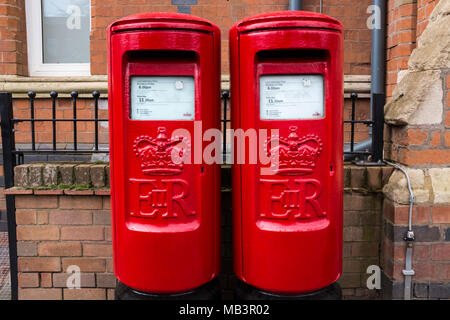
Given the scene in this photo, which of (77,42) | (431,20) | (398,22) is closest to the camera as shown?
(431,20)

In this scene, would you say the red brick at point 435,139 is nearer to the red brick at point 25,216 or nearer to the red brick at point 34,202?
the red brick at point 34,202

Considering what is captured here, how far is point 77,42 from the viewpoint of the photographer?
4668mm

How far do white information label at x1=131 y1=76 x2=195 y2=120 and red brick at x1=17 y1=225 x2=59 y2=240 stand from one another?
1.29 metres

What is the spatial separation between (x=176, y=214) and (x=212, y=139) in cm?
39

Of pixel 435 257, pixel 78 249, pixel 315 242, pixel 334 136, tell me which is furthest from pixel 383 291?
pixel 78 249

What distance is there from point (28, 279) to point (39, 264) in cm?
13

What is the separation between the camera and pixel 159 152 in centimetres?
176

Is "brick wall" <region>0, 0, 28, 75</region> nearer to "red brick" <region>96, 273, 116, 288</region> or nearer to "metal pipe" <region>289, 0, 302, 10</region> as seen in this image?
"red brick" <region>96, 273, 116, 288</region>

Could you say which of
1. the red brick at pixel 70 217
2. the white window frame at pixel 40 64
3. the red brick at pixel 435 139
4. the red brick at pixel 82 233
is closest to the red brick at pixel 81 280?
the red brick at pixel 82 233

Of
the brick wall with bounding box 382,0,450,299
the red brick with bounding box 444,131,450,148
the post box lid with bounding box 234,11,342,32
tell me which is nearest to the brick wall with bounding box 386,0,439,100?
the brick wall with bounding box 382,0,450,299

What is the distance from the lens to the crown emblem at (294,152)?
5.83 ft

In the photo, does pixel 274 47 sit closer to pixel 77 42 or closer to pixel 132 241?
pixel 132 241

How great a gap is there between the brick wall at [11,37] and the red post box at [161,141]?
318 cm

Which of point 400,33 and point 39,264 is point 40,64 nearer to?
point 39,264
